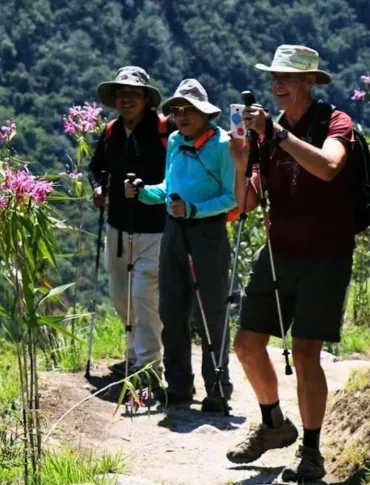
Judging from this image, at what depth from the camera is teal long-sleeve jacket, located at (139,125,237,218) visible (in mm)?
7637

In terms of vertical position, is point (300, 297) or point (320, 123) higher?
point (320, 123)

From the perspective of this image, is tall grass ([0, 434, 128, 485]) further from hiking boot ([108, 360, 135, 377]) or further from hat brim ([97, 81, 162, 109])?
hat brim ([97, 81, 162, 109])

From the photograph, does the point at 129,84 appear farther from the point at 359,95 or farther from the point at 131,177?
the point at 359,95

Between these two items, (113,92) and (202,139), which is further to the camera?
(113,92)

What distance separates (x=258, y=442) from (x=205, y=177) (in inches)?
80.6

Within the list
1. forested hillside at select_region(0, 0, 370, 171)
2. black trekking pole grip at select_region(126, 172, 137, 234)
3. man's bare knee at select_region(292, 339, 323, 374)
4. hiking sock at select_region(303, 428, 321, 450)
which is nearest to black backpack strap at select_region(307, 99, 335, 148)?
man's bare knee at select_region(292, 339, 323, 374)

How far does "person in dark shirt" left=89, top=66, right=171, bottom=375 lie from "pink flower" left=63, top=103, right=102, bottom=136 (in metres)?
→ 0.84

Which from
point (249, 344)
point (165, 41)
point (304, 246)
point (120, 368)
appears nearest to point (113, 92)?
point (120, 368)

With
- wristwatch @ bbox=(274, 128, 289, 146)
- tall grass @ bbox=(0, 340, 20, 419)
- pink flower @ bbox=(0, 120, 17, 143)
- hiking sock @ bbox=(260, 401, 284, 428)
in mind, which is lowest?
tall grass @ bbox=(0, 340, 20, 419)

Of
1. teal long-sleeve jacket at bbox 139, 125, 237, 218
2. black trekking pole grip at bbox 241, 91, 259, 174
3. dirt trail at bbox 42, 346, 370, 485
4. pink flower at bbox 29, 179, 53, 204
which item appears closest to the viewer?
pink flower at bbox 29, 179, 53, 204

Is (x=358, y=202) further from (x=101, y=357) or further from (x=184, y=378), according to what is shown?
(x=101, y=357)

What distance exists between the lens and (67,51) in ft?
209

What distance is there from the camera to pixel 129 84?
8.41m

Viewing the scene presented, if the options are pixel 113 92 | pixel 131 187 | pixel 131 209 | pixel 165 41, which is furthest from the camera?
pixel 165 41
